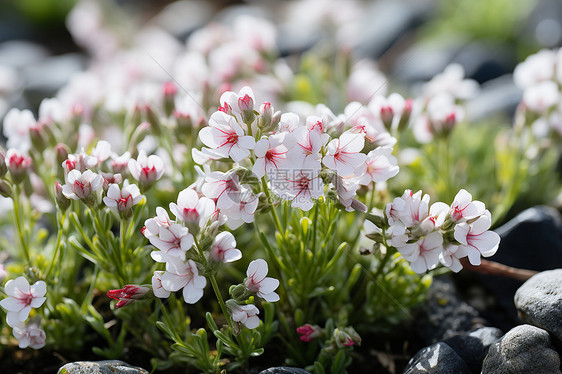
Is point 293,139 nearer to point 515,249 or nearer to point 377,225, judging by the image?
point 377,225

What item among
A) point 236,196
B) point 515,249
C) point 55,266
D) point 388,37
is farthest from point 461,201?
point 388,37

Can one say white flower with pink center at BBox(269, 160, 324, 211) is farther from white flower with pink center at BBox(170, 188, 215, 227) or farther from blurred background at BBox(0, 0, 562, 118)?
blurred background at BBox(0, 0, 562, 118)

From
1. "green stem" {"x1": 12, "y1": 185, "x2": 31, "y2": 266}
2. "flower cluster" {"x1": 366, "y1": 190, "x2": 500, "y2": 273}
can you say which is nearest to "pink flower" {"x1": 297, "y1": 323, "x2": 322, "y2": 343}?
"flower cluster" {"x1": 366, "y1": 190, "x2": 500, "y2": 273}

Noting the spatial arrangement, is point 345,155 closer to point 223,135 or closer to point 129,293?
point 223,135

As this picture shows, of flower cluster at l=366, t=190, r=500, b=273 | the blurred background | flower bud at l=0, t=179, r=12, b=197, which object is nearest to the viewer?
flower cluster at l=366, t=190, r=500, b=273

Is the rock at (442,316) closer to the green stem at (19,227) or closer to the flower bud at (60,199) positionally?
the flower bud at (60,199)

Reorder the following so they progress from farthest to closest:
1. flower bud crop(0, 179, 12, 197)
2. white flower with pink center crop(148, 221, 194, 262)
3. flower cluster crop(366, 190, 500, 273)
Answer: flower bud crop(0, 179, 12, 197) < flower cluster crop(366, 190, 500, 273) < white flower with pink center crop(148, 221, 194, 262)
